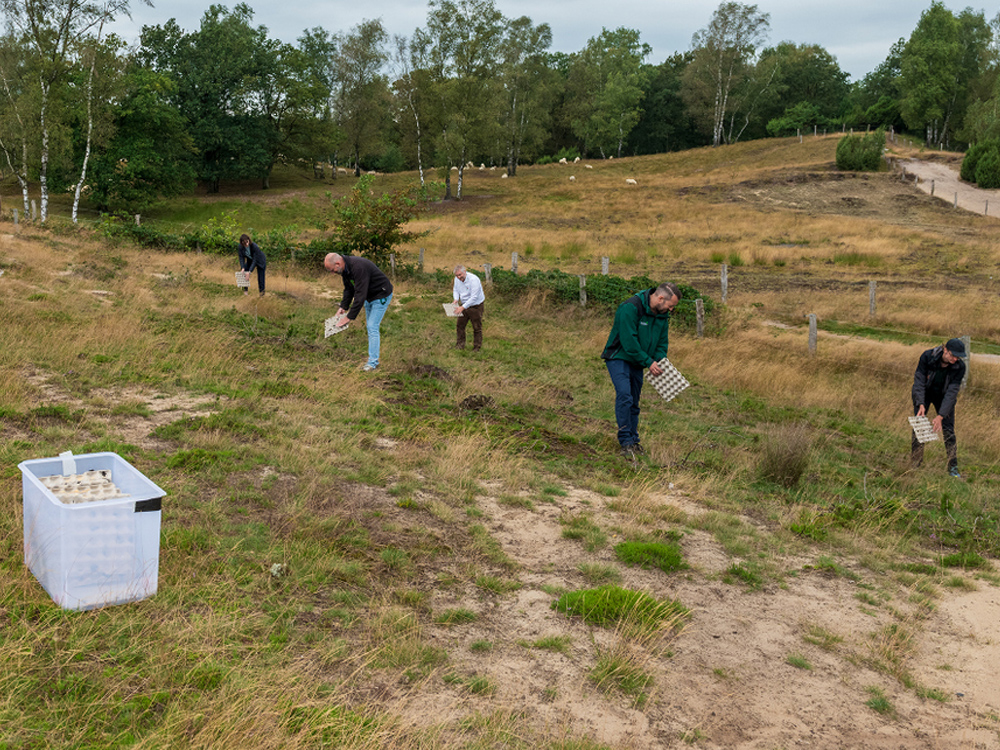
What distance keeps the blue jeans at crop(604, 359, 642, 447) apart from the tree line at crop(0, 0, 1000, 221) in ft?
95.5

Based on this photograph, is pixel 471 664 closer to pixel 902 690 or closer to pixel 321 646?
pixel 321 646

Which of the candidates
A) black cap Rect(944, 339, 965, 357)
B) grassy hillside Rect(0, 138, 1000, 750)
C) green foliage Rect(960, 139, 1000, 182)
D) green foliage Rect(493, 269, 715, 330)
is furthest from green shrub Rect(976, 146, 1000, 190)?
black cap Rect(944, 339, 965, 357)

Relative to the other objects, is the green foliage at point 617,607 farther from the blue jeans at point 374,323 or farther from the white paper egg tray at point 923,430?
the blue jeans at point 374,323

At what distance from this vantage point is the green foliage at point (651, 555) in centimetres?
554

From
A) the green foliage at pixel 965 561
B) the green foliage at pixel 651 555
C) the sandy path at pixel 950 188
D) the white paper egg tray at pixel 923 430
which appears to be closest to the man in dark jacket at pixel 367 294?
the green foliage at pixel 651 555

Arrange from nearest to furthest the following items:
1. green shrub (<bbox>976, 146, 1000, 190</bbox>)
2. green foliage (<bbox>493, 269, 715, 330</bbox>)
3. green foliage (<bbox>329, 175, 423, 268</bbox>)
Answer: green foliage (<bbox>493, 269, 715, 330</bbox>), green foliage (<bbox>329, 175, 423, 268</bbox>), green shrub (<bbox>976, 146, 1000, 190</bbox>)

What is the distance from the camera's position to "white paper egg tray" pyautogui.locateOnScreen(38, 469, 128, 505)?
4.07 m

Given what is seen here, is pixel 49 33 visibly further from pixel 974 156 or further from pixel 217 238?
pixel 974 156

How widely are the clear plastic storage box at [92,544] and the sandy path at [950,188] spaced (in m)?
46.1

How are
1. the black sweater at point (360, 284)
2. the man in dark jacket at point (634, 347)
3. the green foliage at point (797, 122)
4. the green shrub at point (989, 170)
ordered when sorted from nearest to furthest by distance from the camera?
the man in dark jacket at point (634, 347)
the black sweater at point (360, 284)
the green shrub at point (989, 170)
the green foliage at point (797, 122)

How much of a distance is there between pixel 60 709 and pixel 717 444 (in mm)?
7538

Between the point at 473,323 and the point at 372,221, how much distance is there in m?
9.25

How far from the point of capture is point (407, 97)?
5166 cm

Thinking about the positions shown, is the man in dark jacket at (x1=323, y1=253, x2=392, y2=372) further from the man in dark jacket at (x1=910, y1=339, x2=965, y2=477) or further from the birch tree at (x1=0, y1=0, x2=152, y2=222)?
the birch tree at (x1=0, y1=0, x2=152, y2=222)
